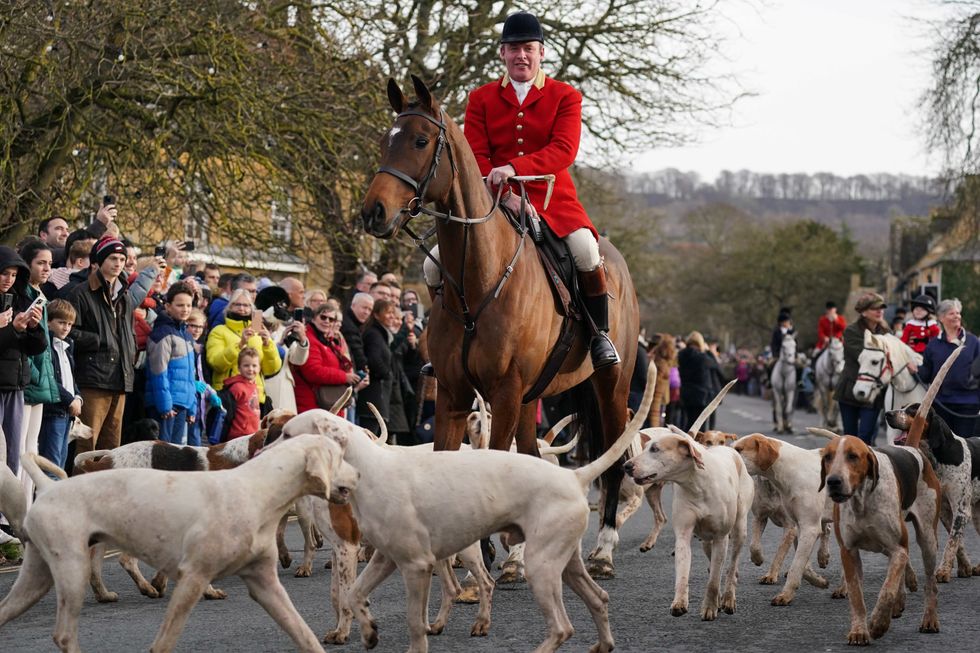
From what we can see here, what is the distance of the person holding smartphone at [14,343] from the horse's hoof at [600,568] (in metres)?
3.84

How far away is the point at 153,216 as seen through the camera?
714 inches

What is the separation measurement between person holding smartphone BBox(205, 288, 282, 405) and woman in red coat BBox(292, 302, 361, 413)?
315 mm

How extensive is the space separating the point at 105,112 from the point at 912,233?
7601 cm

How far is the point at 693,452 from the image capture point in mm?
7969

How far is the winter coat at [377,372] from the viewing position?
1405cm

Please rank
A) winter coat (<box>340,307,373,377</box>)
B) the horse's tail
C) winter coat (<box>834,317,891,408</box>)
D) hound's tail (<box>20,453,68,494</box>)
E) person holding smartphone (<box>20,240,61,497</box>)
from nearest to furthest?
hound's tail (<box>20,453,68,494</box>), person holding smartphone (<box>20,240,61,497</box>), the horse's tail, winter coat (<box>340,307,373,377</box>), winter coat (<box>834,317,891,408</box>)

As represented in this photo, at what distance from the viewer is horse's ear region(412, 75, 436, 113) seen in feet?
24.5

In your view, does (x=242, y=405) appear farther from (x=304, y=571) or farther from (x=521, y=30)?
(x=521, y=30)

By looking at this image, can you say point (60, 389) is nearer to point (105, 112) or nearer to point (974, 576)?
point (974, 576)

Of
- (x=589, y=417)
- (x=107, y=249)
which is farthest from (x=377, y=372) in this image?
(x=589, y=417)

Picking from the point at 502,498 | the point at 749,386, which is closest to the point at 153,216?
the point at 502,498

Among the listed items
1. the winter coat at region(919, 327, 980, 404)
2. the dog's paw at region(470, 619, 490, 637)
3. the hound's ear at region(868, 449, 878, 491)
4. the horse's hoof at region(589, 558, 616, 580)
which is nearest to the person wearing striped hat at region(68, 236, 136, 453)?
the horse's hoof at region(589, 558, 616, 580)

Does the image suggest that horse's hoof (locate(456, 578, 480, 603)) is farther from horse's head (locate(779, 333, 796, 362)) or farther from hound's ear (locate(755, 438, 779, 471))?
horse's head (locate(779, 333, 796, 362))

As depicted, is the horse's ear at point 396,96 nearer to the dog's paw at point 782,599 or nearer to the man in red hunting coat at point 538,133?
the man in red hunting coat at point 538,133
